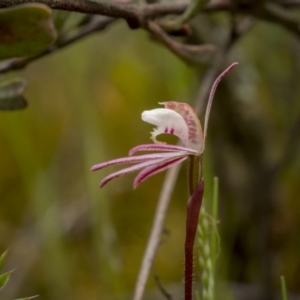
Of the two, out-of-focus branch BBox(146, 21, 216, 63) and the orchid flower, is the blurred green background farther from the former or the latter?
the orchid flower

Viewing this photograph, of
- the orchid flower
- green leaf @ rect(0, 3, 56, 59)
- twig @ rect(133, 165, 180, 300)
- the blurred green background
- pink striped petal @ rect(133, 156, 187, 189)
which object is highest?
green leaf @ rect(0, 3, 56, 59)

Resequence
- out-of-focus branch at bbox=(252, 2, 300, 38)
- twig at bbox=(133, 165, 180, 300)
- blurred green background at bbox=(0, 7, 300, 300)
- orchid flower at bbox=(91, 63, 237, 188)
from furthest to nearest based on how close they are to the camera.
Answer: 1. blurred green background at bbox=(0, 7, 300, 300)
2. out-of-focus branch at bbox=(252, 2, 300, 38)
3. twig at bbox=(133, 165, 180, 300)
4. orchid flower at bbox=(91, 63, 237, 188)

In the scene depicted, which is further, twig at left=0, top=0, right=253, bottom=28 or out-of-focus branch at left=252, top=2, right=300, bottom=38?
out-of-focus branch at left=252, top=2, right=300, bottom=38

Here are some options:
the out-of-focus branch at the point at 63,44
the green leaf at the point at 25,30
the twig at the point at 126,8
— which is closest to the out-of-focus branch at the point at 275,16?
the twig at the point at 126,8

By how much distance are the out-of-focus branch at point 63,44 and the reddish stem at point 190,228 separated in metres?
0.19

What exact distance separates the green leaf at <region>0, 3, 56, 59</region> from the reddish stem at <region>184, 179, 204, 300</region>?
3.8 inches

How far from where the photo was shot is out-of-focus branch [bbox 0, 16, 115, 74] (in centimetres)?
38

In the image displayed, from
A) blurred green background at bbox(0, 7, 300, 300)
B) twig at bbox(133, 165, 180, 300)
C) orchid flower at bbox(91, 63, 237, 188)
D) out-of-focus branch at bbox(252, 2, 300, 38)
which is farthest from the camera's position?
blurred green background at bbox(0, 7, 300, 300)

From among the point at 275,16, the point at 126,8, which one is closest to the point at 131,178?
the point at 275,16

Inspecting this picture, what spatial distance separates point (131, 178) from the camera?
102 centimetres

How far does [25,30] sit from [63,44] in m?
0.14

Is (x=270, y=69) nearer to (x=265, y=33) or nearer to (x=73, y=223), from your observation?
(x=265, y=33)

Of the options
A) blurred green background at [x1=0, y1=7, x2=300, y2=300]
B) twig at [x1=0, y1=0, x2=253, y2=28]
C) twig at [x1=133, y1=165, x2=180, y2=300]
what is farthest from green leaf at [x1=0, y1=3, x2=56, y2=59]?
blurred green background at [x1=0, y1=7, x2=300, y2=300]

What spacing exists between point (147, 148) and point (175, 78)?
0.51 meters
